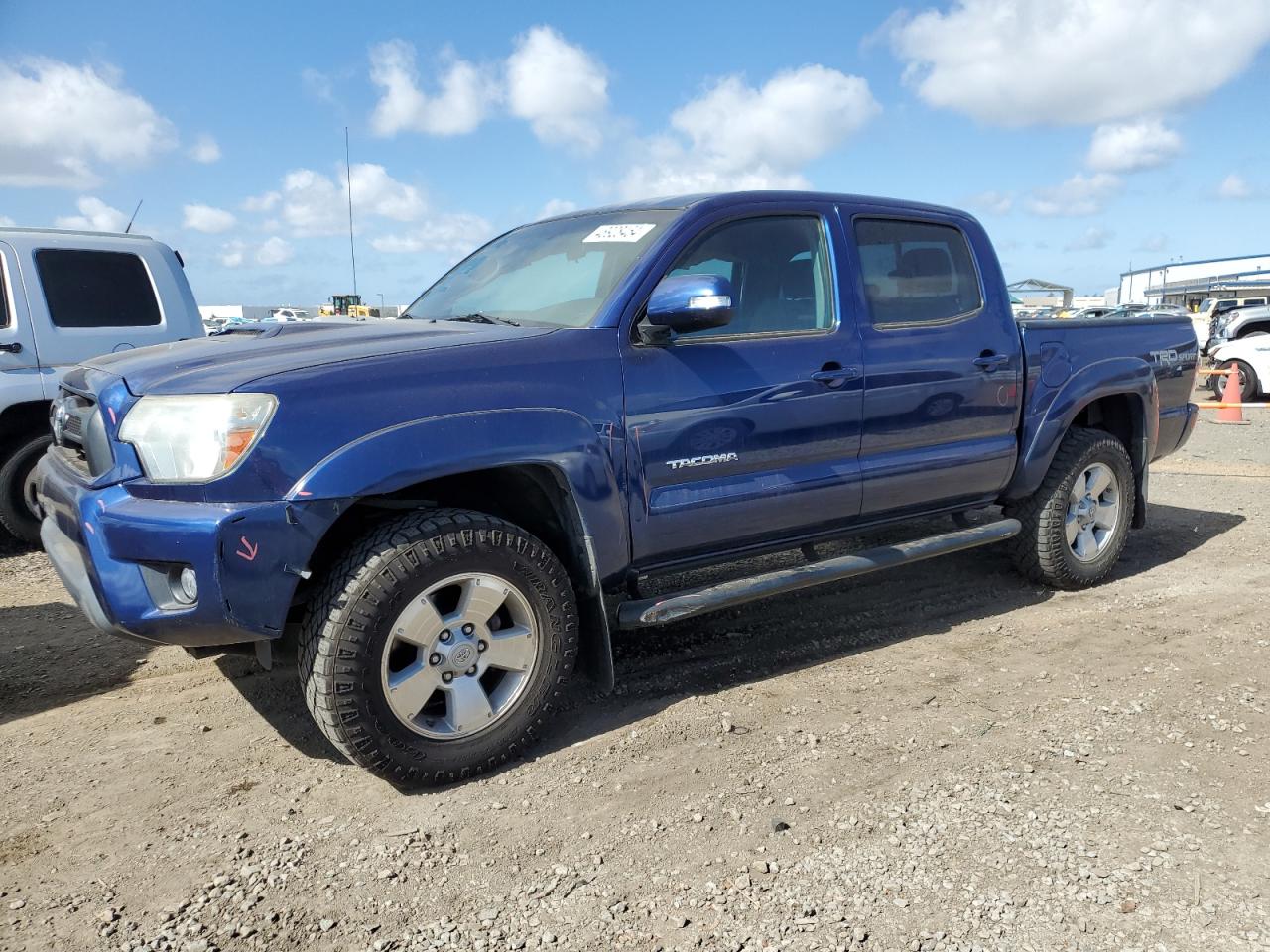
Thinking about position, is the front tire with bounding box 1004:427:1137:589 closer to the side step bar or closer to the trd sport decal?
the side step bar

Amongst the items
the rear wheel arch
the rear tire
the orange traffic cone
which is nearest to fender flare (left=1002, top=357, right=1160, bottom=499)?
the rear wheel arch

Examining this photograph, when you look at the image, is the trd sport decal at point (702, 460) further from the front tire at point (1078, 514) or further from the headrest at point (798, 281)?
the front tire at point (1078, 514)

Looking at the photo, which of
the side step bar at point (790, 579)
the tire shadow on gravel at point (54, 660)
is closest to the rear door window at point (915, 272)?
the side step bar at point (790, 579)

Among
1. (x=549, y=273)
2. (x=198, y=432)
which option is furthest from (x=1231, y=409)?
(x=198, y=432)

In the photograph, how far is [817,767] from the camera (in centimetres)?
311

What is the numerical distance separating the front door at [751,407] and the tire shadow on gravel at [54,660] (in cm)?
215

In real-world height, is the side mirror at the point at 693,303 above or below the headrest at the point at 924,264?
below

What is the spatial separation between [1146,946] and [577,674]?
7.27ft

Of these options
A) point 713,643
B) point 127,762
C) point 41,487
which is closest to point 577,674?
point 713,643

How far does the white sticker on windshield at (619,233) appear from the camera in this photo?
3621 mm

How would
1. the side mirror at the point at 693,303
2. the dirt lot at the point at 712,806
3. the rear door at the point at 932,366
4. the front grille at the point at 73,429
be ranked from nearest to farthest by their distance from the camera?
the dirt lot at the point at 712,806
the front grille at the point at 73,429
the side mirror at the point at 693,303
the rear door at the point at 932,366

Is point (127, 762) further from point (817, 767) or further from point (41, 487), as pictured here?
point (817, 767)

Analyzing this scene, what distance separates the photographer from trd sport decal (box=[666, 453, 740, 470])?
3355 millimetres

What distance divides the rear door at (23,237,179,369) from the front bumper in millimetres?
4145
